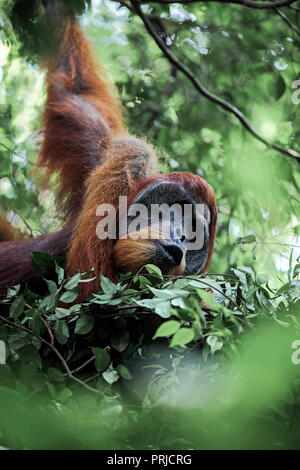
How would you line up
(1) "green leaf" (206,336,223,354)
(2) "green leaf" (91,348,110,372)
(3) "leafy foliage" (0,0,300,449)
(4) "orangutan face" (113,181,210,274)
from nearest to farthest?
(3) "leafy foliage" (0,0,300,449), (1) "green leaf" (206,336,223,354), (2) "green leaf" (91,348,110,372), (4) "orangutan face" (113,181,210,274)

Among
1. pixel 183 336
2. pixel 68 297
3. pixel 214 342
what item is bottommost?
pixel 68 297

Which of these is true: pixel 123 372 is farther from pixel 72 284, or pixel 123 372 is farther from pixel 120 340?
pixel 72 284

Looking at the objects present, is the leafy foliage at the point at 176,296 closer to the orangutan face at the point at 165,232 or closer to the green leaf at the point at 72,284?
the green leaf at the point at 72,284

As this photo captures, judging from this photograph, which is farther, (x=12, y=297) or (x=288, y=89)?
(x=288, y=89)

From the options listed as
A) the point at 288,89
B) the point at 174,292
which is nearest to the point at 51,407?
the point at 174,292

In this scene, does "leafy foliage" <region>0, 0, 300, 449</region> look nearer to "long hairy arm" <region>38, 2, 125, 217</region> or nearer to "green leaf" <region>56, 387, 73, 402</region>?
"green leaf" <region>56, 387, 73, 402</region>

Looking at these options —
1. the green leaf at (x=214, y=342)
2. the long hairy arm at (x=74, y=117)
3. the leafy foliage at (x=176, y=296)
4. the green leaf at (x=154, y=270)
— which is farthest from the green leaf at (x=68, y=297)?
the long hairy arm at (x=74, y=117)

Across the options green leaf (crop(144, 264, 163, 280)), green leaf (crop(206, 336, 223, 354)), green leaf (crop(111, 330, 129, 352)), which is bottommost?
green leaf (crop(111, 330, 129, 352))

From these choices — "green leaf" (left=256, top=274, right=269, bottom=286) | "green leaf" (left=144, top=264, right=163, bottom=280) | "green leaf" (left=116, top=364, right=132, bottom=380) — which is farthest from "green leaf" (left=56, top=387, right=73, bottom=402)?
"green leaf" (left=256, top=274, right=269, bottom=286)

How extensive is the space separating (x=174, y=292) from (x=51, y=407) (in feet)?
2.06

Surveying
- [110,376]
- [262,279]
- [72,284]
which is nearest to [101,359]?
[110,376]

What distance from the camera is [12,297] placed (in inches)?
97.1

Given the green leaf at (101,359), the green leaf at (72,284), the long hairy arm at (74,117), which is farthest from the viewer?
the long hairy arm at (74,117)

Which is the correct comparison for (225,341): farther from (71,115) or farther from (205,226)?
(71,115)
